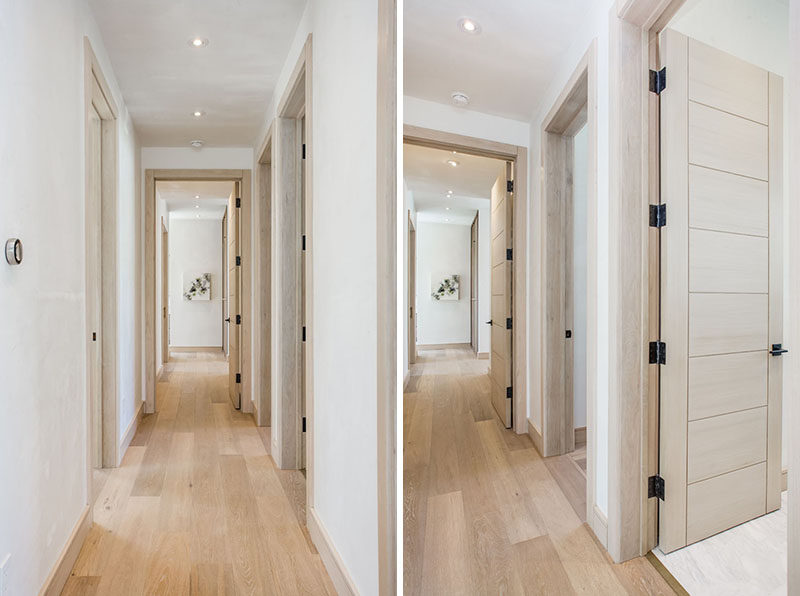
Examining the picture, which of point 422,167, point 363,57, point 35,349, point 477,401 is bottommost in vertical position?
point 477,401

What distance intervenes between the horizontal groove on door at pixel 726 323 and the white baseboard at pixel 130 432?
119 inches

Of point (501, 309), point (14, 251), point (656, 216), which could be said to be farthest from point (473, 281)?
point (14, 251)

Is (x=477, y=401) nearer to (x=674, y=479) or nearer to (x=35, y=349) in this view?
(x=674, y=479)

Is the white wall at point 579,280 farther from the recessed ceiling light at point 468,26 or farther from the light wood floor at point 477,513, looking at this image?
the recessed ceiling light at point 468,26

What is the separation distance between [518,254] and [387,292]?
3.27 ft

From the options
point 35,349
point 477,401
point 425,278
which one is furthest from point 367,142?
point 35,349

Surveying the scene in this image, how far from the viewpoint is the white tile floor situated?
3.76ft

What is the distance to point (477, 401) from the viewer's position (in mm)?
1706

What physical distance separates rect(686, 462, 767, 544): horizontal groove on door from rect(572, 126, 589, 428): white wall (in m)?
1.12

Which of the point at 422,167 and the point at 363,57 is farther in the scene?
the point at 422,167

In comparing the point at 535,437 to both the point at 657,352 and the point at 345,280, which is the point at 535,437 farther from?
the point at 345,280

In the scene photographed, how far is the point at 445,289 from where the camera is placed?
1758 mm

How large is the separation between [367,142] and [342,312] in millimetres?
546

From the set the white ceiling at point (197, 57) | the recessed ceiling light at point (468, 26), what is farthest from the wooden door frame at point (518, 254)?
the white ceiling at point (197, 57)
